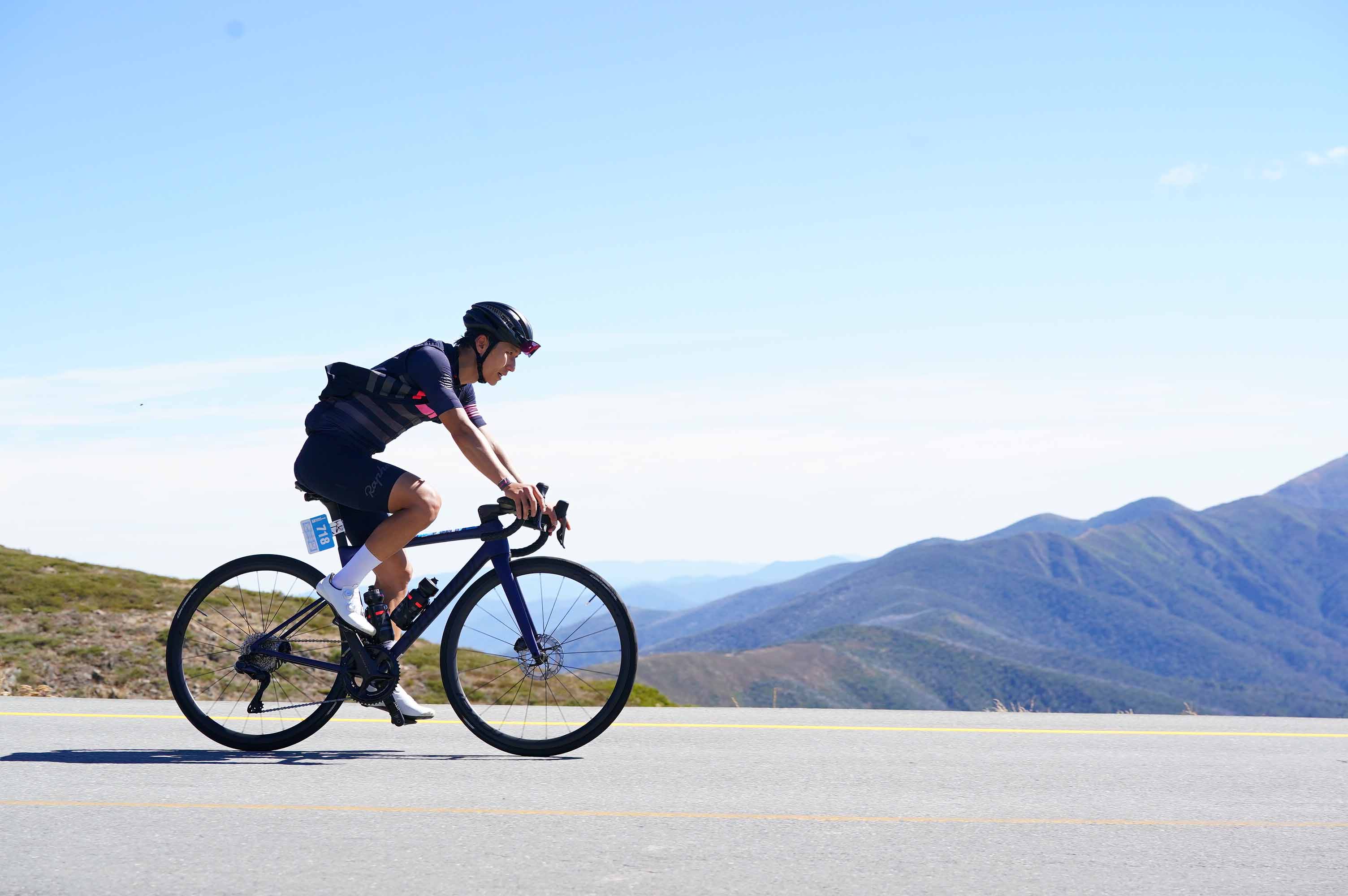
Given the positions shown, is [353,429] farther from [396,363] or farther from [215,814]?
[215,814]

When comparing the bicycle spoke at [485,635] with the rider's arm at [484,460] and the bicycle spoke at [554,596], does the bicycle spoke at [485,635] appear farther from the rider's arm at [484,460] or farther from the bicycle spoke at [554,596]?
the rider's arm at [484,460]

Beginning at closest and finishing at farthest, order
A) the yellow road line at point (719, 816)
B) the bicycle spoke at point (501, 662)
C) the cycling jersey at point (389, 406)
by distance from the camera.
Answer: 1. the yellow road line at point (719, 816)
2. the cycling jersey at point (389, 406)
3. the bicycle spoke at point (501, 662)

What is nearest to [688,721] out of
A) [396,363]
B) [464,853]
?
[396,363]

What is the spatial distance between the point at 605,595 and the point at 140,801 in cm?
258

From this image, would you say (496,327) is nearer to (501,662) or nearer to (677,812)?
(501,662)

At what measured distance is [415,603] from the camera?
23.0ft

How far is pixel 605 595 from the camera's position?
22.2 ft

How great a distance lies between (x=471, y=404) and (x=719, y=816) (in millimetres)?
2978

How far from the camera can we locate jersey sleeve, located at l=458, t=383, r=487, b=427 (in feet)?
23.3

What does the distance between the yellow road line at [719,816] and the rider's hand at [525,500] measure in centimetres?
175

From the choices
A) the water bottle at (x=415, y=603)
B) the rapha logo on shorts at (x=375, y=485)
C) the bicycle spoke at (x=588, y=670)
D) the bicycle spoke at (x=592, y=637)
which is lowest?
the bicycle spoke at (x=588, y=670)

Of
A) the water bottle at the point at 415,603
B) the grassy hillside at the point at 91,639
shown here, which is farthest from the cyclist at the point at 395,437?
the grassy hillside at the point at 91,639

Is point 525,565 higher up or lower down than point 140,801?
higher up

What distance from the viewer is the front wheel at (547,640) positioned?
6.83 m
